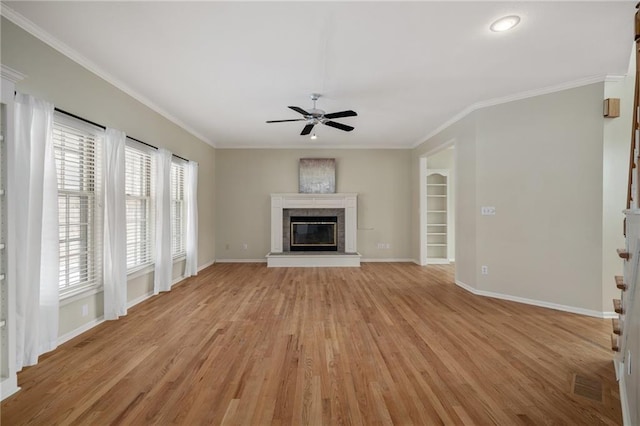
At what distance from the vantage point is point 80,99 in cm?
304

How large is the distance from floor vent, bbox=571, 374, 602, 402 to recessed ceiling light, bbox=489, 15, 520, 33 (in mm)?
2898

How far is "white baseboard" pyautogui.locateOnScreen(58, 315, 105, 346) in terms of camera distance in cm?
281

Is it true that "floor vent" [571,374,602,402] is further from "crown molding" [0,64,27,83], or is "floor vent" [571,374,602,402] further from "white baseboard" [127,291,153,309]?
"white baseboard" [127,291,153,309]

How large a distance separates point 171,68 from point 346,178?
15.4 ft

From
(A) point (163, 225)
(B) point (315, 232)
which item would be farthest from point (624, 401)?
(B) point (315, 232)

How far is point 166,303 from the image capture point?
13.1 feet

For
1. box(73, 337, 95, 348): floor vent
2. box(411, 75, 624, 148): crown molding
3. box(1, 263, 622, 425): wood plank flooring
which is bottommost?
box(73, 337, 95, 348): floor vent

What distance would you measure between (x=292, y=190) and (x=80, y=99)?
181 inches

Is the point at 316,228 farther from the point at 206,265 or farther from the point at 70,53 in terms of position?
the point at 70,53

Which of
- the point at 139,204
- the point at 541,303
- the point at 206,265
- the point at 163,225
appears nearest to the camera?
the point at 541,303

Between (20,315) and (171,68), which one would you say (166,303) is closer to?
(20,315)

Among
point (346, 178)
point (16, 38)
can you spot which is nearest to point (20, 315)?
point (16, 38)

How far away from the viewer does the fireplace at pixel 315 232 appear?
712 cm

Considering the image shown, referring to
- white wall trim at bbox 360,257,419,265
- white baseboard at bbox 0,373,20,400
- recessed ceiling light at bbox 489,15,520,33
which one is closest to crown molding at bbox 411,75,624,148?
recessed ceiling light at bbox 489,15,520,33
